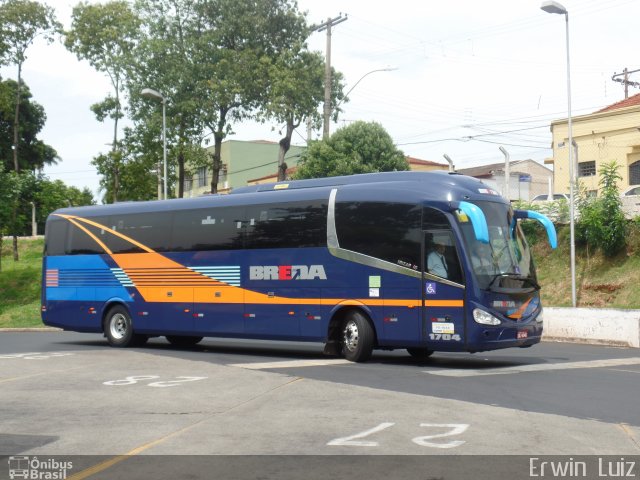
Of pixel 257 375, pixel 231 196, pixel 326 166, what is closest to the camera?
pixel 257 375

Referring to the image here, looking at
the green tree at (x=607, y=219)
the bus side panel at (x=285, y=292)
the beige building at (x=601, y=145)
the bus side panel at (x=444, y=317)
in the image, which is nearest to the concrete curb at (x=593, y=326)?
the bus side panel at (x=444, y=317)

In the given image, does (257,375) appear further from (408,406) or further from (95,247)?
(95,247)

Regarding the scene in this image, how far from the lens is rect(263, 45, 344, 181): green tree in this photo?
45906 mm

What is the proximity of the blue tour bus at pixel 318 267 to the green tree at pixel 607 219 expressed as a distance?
14377 mm

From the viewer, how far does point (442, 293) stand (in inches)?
632

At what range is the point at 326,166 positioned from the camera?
4491 cm

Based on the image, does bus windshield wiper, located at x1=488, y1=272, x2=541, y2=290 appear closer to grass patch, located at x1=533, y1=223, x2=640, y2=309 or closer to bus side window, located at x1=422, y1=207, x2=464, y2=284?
bus side window, located at x1=422, y1=207, x2=464, y2=284

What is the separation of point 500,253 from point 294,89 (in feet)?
101

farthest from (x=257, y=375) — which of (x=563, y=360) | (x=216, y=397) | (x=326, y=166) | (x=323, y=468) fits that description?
(x=326, y=166)

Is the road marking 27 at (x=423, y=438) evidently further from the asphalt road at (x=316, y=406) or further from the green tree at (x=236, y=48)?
the green tree at (x=236, y=48)

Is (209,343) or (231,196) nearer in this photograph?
(231,196)

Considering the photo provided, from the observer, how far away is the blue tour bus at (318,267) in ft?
52.5

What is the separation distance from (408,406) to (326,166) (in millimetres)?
34557

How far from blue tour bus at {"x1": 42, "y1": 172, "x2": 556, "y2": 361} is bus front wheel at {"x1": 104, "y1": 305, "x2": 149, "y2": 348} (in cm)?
5
